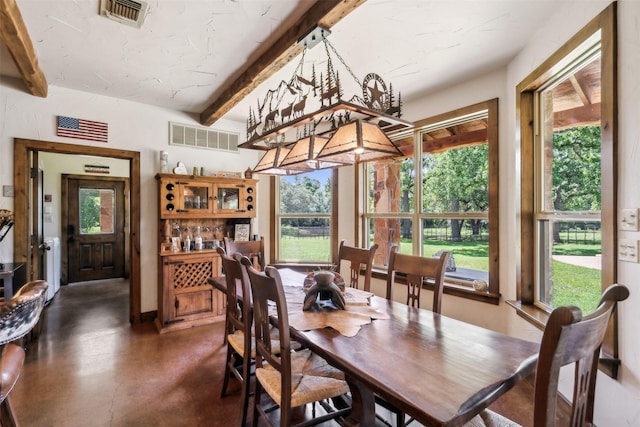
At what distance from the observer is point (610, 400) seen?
168 cm

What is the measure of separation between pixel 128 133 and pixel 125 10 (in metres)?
2.03

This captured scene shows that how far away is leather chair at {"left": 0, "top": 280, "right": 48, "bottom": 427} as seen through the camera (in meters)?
1.21

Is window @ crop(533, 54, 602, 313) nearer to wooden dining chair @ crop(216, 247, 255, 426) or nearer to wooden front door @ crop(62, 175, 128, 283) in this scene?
wooden dining chair @ crop(216, 247, 255, 426)

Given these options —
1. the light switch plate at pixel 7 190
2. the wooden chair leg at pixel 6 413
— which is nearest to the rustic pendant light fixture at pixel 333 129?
the wooden chair leg at pixel 6 413

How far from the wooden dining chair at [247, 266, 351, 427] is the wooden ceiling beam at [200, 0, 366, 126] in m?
1.62

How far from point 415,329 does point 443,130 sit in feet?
8.66

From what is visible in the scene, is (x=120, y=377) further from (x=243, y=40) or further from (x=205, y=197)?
(x=243, y=40)

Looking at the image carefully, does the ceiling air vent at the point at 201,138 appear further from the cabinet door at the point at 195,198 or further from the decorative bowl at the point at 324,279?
the decorative bowl at the point at 324,279

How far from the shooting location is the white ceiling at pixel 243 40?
206 centimetres

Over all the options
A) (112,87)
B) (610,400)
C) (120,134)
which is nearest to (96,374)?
(120,134)

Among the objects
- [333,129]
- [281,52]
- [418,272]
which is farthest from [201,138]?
[418,272]

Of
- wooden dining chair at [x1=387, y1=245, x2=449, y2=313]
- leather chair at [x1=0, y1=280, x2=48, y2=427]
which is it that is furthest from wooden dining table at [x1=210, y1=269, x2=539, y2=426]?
leather chair at [x1=0, y1=280, x2=48, y2=427]

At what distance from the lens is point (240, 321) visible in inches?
85.9

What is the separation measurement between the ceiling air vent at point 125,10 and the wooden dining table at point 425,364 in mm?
2303
